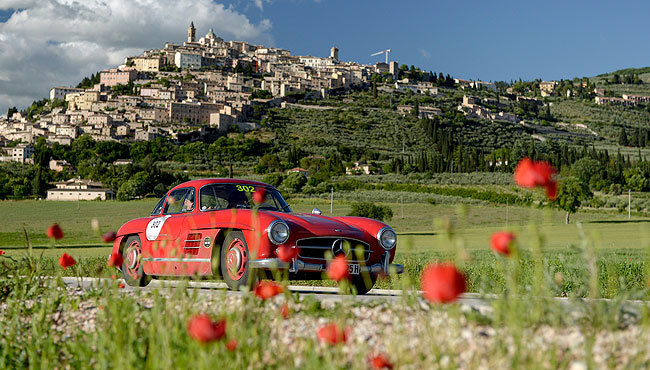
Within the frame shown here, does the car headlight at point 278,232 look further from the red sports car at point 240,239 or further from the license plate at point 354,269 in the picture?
the license plate at point 354,269

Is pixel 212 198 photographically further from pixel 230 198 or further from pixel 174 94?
pixel 174 94

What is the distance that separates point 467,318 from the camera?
362cm

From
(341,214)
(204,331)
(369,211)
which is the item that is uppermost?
(204,331)

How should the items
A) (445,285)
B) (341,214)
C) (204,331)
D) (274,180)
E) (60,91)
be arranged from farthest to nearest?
(60,91), (274,180), (341,214), (204,331), (445,285)

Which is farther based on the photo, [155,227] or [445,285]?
[155,227]

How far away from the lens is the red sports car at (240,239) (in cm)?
662

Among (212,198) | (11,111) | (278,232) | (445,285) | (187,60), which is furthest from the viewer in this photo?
(187,60)

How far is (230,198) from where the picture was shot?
8117 mm

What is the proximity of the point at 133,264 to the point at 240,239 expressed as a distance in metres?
2.75

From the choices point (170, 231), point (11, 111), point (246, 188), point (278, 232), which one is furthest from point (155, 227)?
point (11, 111)

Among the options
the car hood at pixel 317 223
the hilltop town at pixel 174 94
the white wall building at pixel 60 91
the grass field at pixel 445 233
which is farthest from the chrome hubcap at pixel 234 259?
the white wall building at pixel 60 91

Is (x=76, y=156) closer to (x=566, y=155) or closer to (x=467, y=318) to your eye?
(x=566, y=155)

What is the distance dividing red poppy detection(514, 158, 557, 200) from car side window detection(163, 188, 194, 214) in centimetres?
581

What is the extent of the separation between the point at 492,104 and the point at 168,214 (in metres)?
188
